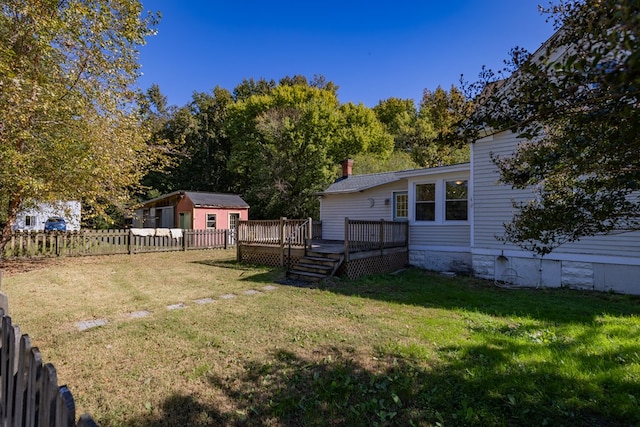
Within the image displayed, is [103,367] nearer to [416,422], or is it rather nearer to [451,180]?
[416,422]

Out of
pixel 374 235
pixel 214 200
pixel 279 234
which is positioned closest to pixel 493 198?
pixel 374 235

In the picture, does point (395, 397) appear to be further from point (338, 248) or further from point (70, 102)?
point (70, 102)

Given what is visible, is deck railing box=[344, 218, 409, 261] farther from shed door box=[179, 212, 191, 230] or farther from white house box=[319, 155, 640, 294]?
shed door box=[179, 212, 191, 230]

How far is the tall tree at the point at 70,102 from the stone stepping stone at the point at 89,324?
471cm

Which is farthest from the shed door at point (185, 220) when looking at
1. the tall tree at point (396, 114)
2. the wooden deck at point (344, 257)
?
the tall tree at point (396, 114)

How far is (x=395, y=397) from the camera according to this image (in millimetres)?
2916

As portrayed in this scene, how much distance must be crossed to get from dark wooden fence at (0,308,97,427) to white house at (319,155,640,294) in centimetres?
687

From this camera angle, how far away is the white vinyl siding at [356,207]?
1273cm

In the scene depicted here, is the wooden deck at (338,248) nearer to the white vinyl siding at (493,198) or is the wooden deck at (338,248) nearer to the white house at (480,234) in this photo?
the white house at (480,234)

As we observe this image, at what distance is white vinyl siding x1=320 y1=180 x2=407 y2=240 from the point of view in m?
12.7

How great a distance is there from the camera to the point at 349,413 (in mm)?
2771

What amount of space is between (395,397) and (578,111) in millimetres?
2649

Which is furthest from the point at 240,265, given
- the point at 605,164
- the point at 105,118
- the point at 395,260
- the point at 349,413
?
the point at 605,164

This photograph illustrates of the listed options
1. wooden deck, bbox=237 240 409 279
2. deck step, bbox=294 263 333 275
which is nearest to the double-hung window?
wooden deck, bbox=237 240 409 279
